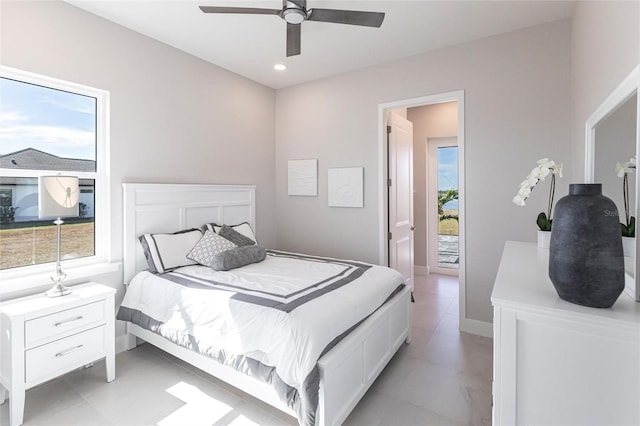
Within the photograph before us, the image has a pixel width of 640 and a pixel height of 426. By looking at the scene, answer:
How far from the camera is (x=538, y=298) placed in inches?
43.8

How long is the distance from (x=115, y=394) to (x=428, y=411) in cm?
212

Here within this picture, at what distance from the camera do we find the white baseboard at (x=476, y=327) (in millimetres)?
3137

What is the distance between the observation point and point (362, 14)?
215 cm

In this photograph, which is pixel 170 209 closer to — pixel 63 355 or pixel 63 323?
pixel 63 323

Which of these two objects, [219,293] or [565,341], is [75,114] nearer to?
[219,293]

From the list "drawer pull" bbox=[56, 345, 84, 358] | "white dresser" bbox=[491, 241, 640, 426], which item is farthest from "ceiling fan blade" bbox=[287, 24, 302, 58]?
"drawer pull" bbox=[56, 345, 84, 358]

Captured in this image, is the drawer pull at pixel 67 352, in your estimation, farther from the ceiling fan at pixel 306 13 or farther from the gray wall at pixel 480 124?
the gray wall at pixel 480 124

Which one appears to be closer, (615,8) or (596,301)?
(596,301)

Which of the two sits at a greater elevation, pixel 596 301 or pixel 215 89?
pixel 215 89

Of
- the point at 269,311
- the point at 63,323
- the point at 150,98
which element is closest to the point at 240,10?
the point at 150,98

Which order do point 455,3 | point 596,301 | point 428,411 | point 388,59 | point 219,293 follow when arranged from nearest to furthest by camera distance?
1. point 596,301
2. point 428,411
3. point 219,293
4. point 455,3
5. point 388,59

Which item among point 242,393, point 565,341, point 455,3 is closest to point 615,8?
point 455,3

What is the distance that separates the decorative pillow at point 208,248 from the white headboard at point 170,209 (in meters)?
0.41

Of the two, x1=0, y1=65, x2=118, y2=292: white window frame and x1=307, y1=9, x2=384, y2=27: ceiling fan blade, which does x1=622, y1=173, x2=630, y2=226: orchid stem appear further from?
x1=0, y1=65, x2=118, y2=292: white window frame
